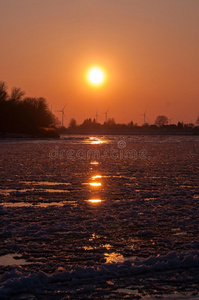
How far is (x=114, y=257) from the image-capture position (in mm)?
8281

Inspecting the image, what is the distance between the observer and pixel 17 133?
5079 inches

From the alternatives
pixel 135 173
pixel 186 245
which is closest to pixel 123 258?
pixel 186 245

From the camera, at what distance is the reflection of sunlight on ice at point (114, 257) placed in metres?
8.08

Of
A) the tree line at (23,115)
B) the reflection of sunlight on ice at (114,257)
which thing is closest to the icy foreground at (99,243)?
the reflection of sunlight on ice at (114,257)

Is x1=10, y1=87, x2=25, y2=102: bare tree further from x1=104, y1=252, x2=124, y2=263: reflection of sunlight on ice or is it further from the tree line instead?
x1=104, y1=252, x2=124, y2=263: reflection of sunlight on ice

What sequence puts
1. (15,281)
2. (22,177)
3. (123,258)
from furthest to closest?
(22,177) < (123,258) < (15,281)

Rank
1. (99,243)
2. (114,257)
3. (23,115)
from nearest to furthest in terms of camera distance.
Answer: (114,257)
(99,243)
(23,115)

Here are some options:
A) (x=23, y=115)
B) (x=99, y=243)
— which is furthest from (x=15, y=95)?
(x=99, y=243)

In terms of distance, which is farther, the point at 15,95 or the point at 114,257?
the point at 15,95

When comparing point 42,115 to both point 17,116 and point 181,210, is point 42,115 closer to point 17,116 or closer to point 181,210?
point 17,116

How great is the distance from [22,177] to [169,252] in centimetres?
1459

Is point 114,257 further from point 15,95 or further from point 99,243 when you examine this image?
point 15,95

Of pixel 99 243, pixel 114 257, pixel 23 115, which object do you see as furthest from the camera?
pixel 23 115

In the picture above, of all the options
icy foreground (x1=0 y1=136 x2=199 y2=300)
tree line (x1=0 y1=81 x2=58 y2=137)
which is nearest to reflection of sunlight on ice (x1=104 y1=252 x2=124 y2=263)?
A: icy foreground (x1=0 y1=136 x2=199 y2=300)
